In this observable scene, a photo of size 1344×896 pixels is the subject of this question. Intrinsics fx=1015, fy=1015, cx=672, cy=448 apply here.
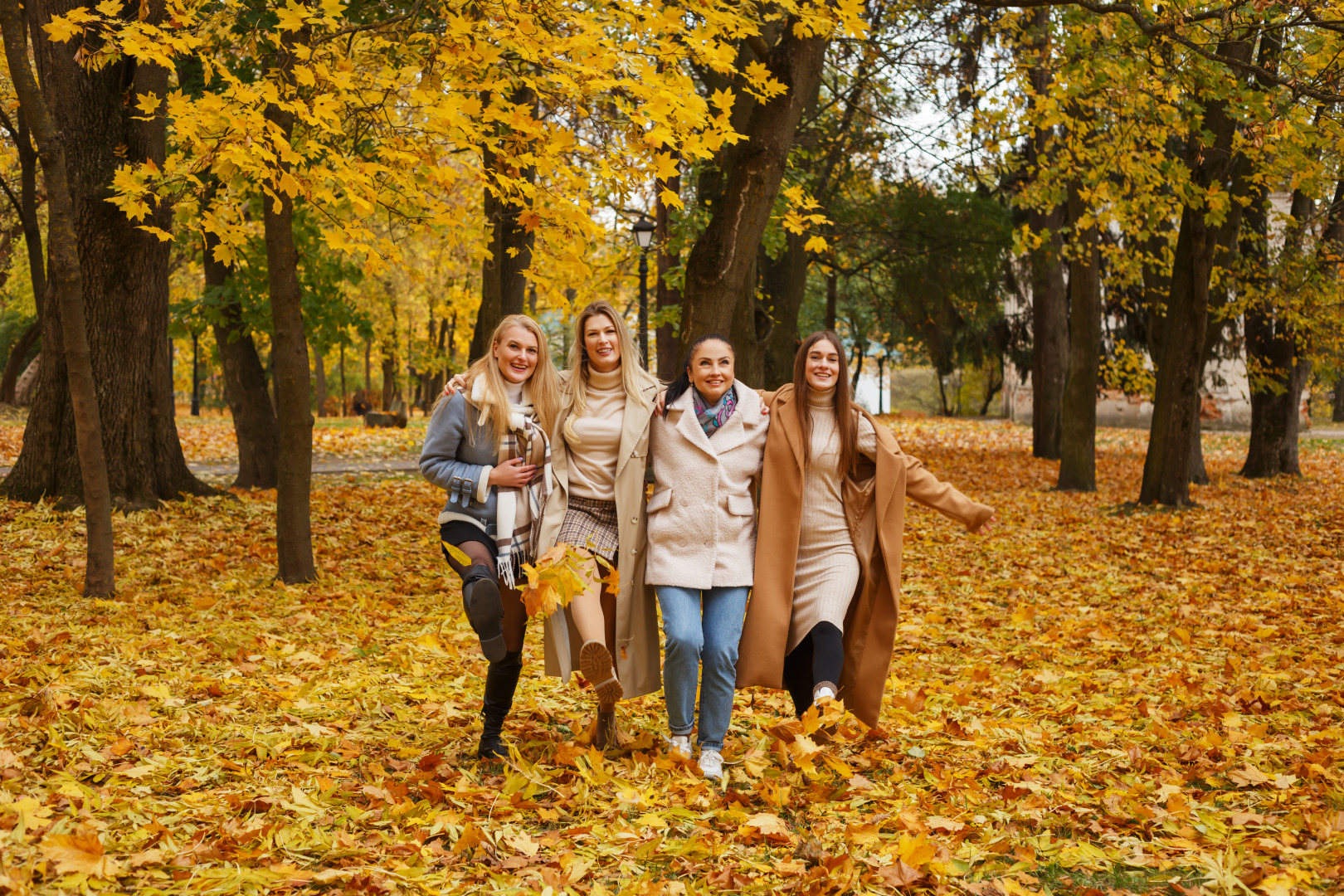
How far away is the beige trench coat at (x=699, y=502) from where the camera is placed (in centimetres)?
414

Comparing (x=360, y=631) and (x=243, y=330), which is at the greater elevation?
(x=243, y=330)

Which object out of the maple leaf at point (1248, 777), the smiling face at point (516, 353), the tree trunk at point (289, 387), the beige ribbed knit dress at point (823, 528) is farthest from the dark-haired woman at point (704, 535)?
the tree trunk at point (289, 387)

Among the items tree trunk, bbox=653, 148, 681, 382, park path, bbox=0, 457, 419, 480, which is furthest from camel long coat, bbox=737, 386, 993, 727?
park path, bbox=0, 457, 419, 480

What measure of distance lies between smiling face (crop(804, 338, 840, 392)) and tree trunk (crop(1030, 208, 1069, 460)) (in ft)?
49.4

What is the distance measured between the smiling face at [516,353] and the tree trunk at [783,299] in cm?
1119

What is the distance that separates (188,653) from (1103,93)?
31.9ft

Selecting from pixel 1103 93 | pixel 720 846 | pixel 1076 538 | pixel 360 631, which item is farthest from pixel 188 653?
pixel 1103 93

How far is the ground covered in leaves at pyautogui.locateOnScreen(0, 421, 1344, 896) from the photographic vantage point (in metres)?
3.20

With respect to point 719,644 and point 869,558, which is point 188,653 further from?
point 869,558

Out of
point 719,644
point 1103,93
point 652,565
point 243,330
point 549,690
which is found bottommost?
point 549,690

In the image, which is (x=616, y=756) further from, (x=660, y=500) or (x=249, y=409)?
(x=249, y=409)

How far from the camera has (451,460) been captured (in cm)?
411

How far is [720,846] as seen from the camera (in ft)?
11.2

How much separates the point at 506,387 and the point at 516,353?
Answer: 0.16 metres
